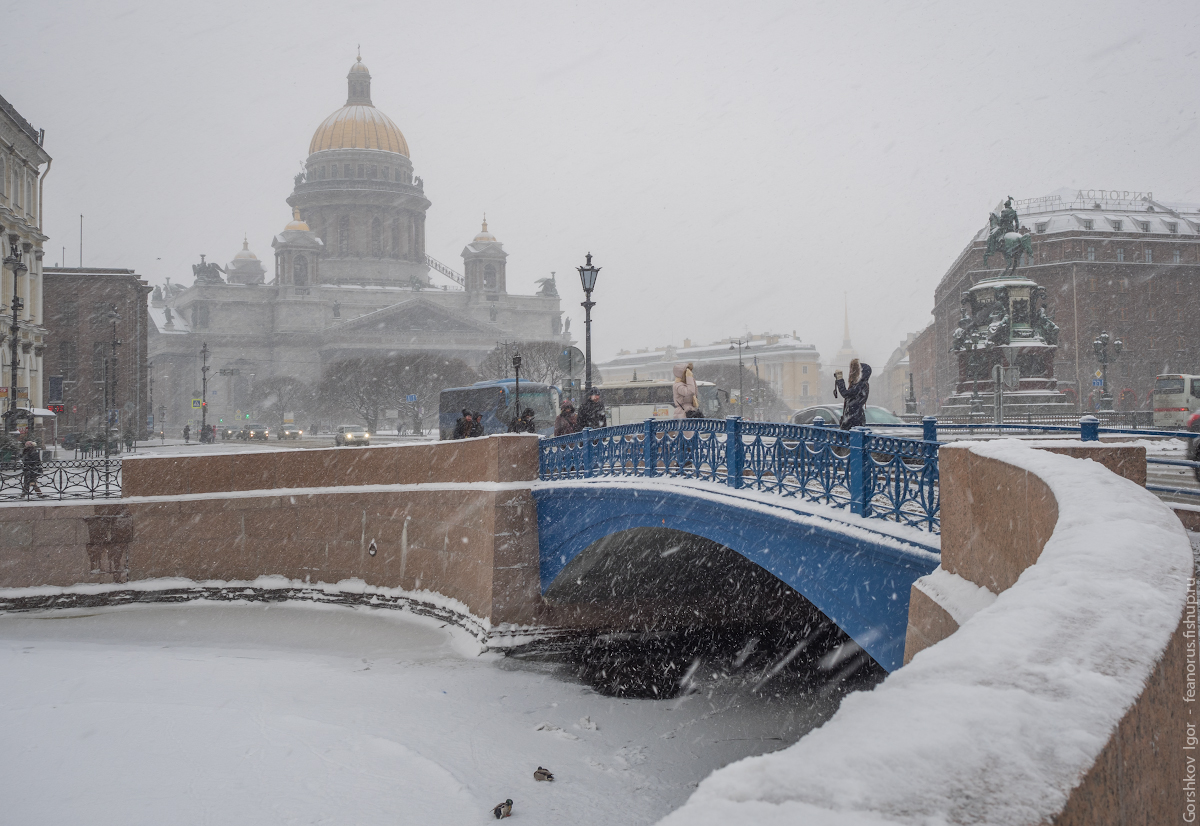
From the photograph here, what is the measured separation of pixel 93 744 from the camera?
10914 millimetres

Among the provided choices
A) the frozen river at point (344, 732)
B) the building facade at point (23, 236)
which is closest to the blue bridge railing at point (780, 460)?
the frozen river at point (344, 732)

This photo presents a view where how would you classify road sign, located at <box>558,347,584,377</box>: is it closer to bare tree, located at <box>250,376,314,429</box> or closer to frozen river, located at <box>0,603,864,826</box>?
frozen river, located at <box>0,603,864,826</box>

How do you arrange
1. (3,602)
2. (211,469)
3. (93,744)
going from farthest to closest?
(211,469) → (3,602) → (93,744)

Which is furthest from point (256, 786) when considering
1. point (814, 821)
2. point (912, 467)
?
point (814, 821)

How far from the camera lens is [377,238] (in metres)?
93.2

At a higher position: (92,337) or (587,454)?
(92,337)

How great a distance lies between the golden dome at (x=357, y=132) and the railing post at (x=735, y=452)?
88.2 m

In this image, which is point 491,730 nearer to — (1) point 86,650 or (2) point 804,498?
(2) point 804,498

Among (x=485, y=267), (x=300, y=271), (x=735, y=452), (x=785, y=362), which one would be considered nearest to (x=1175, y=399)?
(x=735, y=452)

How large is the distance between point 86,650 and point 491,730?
7.65m

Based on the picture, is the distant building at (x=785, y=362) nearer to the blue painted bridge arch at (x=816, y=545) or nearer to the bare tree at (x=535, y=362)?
the bare tree at (x=535, y=362)

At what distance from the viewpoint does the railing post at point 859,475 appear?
23.4ft

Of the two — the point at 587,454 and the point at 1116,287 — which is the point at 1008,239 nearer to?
the point at 587,454

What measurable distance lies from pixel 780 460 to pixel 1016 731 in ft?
24.0
